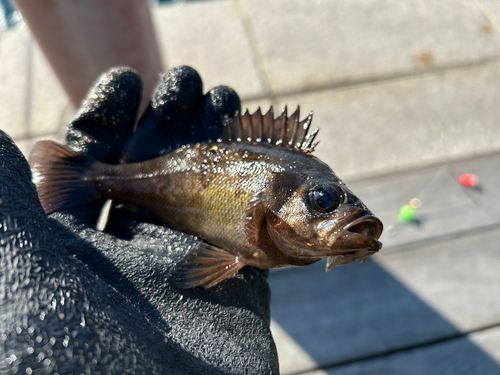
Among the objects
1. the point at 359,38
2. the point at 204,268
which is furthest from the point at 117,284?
the point at 359,38

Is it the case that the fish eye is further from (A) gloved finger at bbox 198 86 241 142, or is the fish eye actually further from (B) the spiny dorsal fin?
(A) gloved finger at bbox 198 86 241 142

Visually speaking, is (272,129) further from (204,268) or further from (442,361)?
(442,361)

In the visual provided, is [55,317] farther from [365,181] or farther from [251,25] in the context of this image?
[251,25]

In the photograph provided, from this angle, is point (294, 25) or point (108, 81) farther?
point (294, 25)

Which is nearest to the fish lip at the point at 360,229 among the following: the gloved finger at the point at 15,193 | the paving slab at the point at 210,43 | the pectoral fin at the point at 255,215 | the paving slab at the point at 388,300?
the pectoral fin at the point at 255,215

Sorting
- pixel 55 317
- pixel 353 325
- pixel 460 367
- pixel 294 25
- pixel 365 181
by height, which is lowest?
pixel 460 367

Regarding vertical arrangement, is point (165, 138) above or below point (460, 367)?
above

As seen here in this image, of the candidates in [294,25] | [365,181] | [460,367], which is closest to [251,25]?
[294,25]
